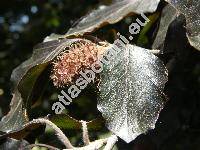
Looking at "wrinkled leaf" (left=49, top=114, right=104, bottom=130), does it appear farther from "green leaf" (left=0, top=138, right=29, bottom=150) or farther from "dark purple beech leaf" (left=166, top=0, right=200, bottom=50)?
"dark purple beech leaf" (left=166, top=0, right=200, bottom=50)

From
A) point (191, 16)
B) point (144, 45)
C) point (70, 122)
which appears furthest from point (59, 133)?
point (144, 45)

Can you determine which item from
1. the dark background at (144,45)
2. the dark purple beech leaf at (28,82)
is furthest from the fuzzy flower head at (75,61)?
the dark background at (144,45)

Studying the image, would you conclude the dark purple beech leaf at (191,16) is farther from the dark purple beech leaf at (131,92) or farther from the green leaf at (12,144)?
the green leaf at (12,144)

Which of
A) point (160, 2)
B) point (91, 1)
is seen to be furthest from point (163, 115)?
point (91, 1)

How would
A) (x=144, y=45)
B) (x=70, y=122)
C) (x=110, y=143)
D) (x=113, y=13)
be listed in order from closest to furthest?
1. (x=110, y=143)
2. (x=70, y=122)
3. (x=113, y=13)
4. (x=144, y=45)

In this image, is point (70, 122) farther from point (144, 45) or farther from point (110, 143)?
point (144, 45)
